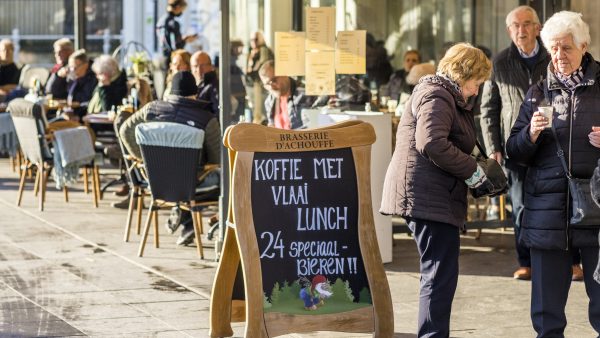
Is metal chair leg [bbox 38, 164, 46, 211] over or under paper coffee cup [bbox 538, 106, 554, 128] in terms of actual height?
Answer: under

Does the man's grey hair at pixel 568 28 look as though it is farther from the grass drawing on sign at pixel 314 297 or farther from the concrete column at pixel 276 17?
the concrete column at pixel 276 17

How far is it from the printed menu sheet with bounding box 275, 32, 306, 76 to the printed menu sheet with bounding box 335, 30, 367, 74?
275 mm

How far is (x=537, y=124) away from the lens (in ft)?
19.8

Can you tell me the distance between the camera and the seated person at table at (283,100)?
984 cm

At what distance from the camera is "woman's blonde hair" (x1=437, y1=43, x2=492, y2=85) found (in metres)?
6.01

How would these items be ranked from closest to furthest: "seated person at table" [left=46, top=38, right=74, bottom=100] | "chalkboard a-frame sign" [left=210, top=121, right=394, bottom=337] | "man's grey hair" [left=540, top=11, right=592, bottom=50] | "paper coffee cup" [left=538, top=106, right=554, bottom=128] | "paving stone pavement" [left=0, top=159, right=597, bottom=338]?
"paper coffee cup" [left=538, top=106, right=554, bottom=128]
"man's grey hair" [left=540, top=11, right=592, bottom=50]
"chalkboard a-frame sign" [left=210, top=121, right=394, bottom=337]
"paving stone pavement" [left=0, top=159, right=597, bottom=338]
"seated person at table" [left=46, top=38, right=74, bottom=100]

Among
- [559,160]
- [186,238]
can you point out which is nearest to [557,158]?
[559,160]

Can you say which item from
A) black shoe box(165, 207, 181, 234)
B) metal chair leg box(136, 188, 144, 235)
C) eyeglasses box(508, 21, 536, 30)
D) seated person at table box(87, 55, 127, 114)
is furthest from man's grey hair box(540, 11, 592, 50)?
seated person at table box(87, 55, 127, 114)

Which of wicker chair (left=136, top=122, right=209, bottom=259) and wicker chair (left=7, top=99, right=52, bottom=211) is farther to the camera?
wicker chair (left=7, top=99, right=52, bottom=211)

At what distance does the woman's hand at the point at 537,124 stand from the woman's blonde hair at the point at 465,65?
0.32 meters

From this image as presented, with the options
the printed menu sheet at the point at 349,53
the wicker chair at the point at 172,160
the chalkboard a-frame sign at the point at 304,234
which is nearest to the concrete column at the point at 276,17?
the printed menu sheet at the point at 349,53

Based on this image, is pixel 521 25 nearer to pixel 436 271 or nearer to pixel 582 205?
pixel 582 205

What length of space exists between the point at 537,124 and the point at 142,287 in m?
3.37

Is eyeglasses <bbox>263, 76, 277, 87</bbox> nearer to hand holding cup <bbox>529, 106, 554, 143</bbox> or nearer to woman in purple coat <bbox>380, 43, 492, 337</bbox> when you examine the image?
woman in purple coat <bbox>380, 43, 492, 337</bbox>
